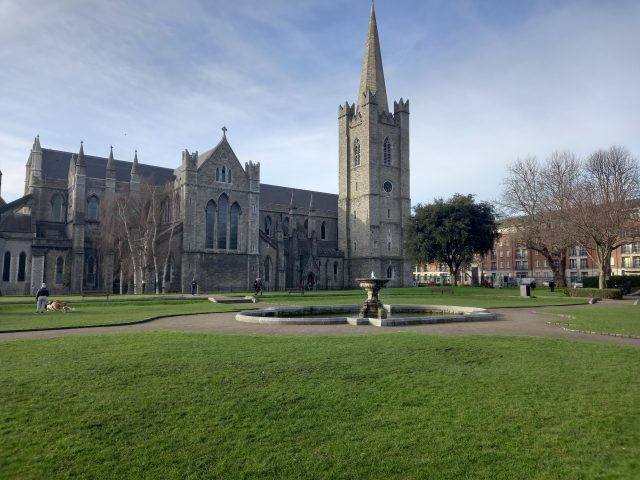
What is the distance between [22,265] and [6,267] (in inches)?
56.6

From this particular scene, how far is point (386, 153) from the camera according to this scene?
229 ft

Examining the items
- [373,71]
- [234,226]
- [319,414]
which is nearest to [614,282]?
[234,226]

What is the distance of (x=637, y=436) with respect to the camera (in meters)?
6.35

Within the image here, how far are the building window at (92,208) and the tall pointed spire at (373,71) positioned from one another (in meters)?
39.4

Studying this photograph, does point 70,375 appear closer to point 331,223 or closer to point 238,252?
point 238,252

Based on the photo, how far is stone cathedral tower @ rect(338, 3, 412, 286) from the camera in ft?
220

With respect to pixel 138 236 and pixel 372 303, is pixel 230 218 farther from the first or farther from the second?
pixel 372 303

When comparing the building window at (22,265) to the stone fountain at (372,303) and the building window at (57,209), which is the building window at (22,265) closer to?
the building window at (57,209)

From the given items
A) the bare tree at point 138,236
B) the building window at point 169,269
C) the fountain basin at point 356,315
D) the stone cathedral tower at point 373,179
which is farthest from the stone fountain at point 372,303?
the stone cathedral tower at point 373,179

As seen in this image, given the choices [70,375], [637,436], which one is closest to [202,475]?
[70,375]

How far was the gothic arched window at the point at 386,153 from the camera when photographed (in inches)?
2729

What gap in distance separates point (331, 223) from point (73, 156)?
38.4 meters

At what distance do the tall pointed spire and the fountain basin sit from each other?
50.2m

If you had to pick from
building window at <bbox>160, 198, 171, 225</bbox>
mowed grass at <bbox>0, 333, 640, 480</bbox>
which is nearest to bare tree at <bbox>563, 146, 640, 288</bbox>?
mowed grass at <bbox>0, 333, 640, 480</bbox>
